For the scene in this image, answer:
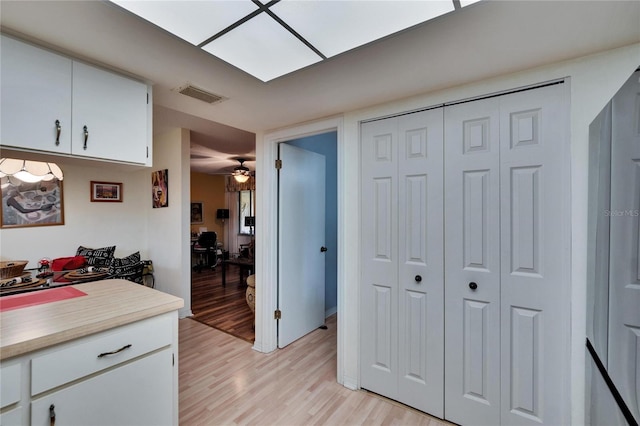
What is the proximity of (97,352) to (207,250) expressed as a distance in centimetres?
595

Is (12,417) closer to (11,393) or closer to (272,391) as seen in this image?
(11,393)

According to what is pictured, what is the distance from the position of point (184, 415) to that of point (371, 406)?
50.7 inches

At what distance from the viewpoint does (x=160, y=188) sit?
3.88 m

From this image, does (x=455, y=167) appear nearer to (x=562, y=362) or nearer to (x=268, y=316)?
(x=562, y=362)

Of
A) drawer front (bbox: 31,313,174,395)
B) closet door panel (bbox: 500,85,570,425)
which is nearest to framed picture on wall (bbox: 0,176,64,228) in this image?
drawer front (bbox: 31,313,174,395)

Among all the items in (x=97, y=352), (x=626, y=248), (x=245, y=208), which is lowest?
(x=97, y=352)

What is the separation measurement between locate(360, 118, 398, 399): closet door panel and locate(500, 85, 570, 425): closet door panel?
0.66 metres

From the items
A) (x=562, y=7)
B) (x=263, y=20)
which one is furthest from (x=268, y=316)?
(x=562, y=7)

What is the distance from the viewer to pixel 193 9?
1078 mm

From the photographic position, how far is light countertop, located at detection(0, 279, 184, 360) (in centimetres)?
101

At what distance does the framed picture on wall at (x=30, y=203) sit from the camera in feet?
10.3

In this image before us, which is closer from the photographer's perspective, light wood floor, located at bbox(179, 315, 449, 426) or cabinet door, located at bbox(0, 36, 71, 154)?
cabinet door, located at bbox(0, 36, 71, 154)

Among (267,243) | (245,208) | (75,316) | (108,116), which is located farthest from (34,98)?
(245,208)

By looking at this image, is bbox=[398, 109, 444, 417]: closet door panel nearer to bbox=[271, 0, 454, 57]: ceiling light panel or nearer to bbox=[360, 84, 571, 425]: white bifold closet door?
bbox=[360, 84, 571, 425]: white bifold closet door
